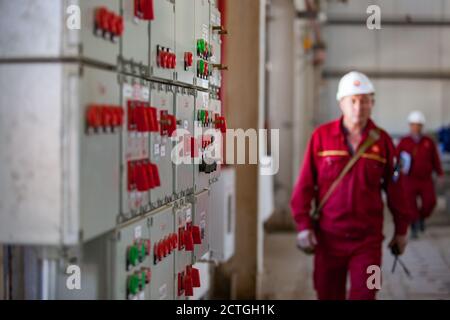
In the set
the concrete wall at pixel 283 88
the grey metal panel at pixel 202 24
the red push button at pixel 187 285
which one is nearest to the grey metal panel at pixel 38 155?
the red push button at pixel 187 285

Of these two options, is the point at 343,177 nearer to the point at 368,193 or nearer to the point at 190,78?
the point at 368,193

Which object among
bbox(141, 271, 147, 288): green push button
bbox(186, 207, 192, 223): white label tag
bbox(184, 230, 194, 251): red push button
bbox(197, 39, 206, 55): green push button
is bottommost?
bbox(141, 271, 147, 288): green push button

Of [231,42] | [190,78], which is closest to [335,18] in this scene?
[231,42]

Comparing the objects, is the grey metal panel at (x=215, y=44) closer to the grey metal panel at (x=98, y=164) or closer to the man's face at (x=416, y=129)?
the grey metal panel at (x=98, y=164)

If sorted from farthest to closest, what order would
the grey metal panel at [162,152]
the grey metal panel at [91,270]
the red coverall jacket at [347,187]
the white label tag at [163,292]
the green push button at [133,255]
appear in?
the red coverall jacket at [347,187]
the white label tag at [163,292]
the grey metal panel at [162,152]
the green push button at [133,255]
the grey metal panel at [91,270]

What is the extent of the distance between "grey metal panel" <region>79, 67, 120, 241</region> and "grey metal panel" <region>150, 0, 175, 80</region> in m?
0.38

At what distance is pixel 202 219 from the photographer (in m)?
3.59

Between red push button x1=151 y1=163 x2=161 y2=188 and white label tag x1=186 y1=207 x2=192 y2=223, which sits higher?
red push button x1=151 y1=163 x2=161 y2=188

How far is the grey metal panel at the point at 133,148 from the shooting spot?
7.82 feet

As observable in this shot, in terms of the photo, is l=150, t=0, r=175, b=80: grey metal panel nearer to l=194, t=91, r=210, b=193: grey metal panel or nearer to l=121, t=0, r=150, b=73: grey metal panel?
l=121, t=0, r=150, b=73: grey metal panel

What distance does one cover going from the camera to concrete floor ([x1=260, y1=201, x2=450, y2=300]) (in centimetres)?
655

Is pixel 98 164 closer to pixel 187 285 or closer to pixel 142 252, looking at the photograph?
pixel 142 252

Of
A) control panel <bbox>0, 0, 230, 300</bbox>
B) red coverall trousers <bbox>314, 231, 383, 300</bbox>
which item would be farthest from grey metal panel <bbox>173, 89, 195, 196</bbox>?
red coverall trousers <bbox>314, 231, 383, 300</bbox>

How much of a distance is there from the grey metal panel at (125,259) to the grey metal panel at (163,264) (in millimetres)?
91
